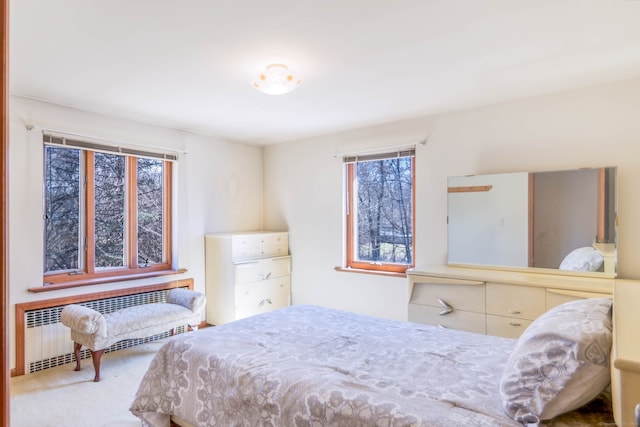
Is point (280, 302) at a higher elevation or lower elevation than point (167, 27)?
lower

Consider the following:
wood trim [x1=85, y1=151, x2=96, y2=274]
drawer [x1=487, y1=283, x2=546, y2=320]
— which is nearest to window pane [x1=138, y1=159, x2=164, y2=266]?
wood trim [x1=85, y1=151, x2=96, y2=274]

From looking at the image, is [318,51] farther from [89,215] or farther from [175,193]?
[89,215]

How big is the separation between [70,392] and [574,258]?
391 cm

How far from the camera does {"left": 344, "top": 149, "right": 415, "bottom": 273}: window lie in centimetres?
380

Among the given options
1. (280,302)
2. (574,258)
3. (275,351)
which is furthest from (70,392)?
(574,258)

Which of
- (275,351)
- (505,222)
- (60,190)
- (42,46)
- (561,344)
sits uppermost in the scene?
(42,46)

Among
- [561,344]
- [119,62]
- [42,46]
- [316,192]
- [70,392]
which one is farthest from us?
[316,192]

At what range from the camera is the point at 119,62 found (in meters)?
2.29

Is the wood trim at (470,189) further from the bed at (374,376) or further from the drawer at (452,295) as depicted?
the bed at (374,376)

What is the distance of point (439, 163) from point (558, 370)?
2.55 m

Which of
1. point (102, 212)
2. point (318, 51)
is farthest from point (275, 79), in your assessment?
point (102, 212)

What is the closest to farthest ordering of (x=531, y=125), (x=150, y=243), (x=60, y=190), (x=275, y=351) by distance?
(x=275, y=351)
(x=531, y=125)
(x=60, y=190)
(x=150, y=243)

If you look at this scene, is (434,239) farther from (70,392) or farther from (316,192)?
(70,392)

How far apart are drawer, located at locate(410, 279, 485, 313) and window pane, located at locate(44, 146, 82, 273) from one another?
3098mm
